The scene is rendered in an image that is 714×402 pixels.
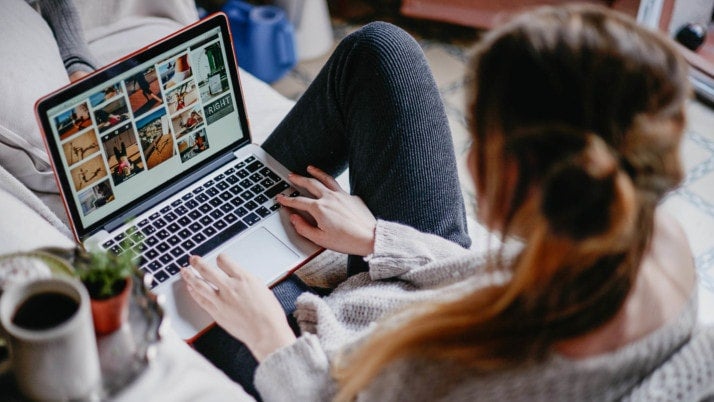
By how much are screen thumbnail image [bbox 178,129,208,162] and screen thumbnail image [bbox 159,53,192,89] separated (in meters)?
0.10

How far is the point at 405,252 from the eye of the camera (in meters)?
1.01

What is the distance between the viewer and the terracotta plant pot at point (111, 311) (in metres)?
0.71

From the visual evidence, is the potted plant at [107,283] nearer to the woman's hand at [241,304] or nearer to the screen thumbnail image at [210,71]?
the woman's hand at [241,304]

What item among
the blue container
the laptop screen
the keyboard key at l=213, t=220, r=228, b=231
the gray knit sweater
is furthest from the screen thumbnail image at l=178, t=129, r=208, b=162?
the blue container

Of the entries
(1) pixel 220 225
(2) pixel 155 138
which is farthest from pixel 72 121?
(1) pixel 220 225

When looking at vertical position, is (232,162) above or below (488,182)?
below

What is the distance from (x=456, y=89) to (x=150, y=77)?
1276mm

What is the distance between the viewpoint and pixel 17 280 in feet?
2.48

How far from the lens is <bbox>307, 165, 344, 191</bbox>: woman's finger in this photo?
3.67 ft

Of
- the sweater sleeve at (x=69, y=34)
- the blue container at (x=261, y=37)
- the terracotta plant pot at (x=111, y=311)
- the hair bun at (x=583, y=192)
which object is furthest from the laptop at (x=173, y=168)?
the blue container at (x=261, y=37)

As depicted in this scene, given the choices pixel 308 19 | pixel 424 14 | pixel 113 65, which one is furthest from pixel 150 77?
pixel 424 14

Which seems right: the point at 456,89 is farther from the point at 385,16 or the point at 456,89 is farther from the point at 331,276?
the point at 331,276

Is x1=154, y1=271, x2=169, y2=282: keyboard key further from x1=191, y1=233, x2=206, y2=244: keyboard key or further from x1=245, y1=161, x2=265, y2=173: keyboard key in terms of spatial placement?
x1=245, y1=161, x2=265, y2=173: keyboard key

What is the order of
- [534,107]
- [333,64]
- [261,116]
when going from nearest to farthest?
[534,107]
[333,64]
[261,116]
